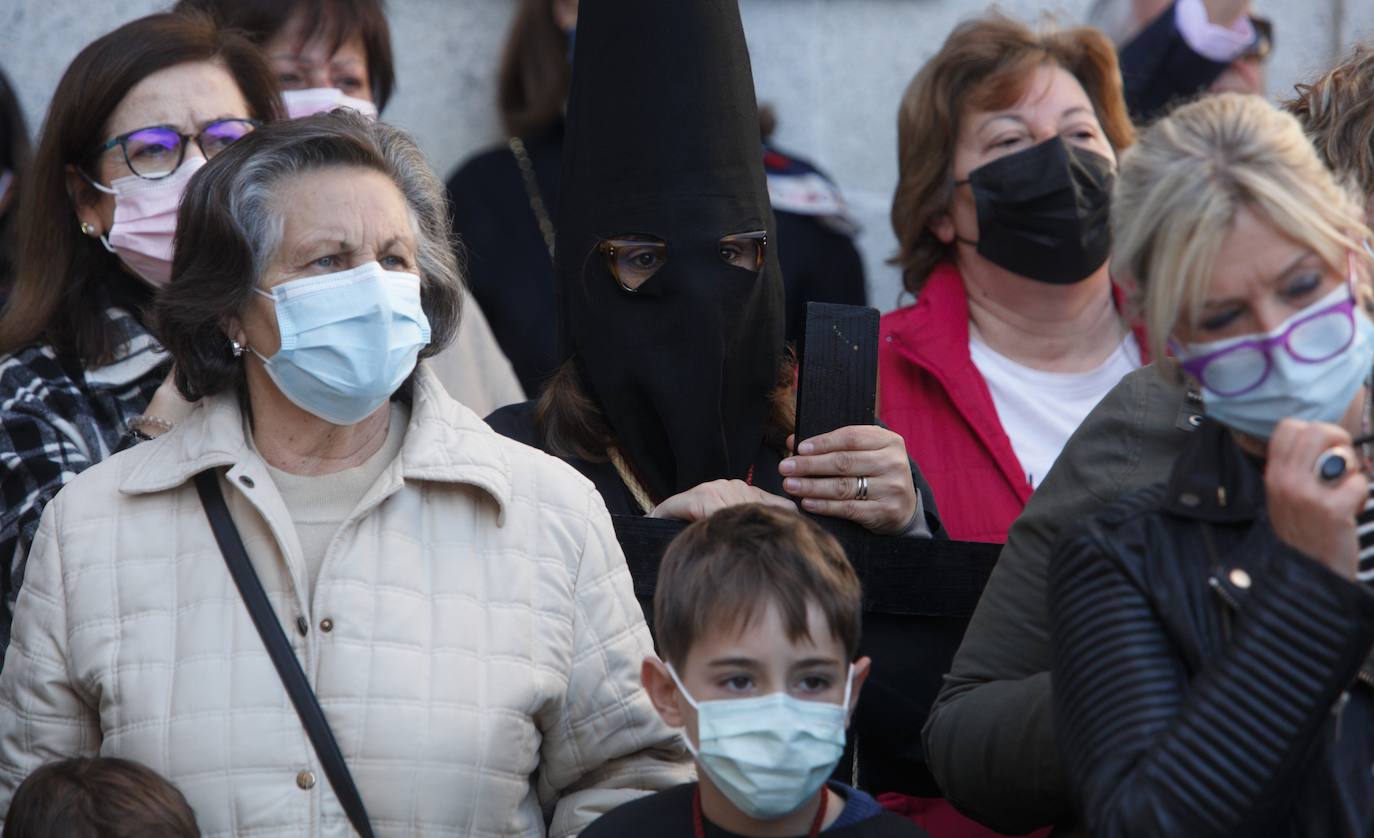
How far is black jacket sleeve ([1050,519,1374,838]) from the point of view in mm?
2498

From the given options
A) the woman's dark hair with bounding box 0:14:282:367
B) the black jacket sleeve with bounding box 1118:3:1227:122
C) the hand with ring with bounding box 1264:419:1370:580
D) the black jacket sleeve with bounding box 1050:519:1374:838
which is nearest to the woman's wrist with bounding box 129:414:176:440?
the woman's dark hair with bounding box 0:14:282:367

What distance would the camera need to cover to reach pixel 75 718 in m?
3.41

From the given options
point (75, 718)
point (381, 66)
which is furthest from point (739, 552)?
point (381, 66)

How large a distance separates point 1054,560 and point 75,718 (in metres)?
1.77

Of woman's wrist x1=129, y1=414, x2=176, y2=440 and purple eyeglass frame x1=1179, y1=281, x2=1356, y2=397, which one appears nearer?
purple eyeglass frame x1=1179, y1=281, x2=1356, y2=397

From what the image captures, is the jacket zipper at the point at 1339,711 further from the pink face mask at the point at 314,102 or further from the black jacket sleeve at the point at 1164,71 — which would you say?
the black jacket sleeve at the point at 1164,71

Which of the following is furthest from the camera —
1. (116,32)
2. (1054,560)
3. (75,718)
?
(116,32)

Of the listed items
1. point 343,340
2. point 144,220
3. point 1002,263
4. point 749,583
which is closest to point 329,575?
point 343,340

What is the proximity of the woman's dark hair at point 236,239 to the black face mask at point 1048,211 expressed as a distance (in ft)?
5.53

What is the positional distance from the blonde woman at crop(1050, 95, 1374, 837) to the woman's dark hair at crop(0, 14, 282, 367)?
8.24ft

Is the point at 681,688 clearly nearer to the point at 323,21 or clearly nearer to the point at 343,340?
the point at 343,340

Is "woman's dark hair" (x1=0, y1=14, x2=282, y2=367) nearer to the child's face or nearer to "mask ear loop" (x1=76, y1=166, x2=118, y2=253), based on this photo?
"mask ear loop" (x1=76, y1=166, x2=118, y2=253)

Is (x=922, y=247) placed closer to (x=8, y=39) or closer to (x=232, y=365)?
(x=232, y=365)

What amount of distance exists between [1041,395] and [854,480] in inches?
41.2
